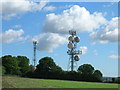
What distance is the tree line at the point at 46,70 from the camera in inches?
2014

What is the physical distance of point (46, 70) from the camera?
2448 inches

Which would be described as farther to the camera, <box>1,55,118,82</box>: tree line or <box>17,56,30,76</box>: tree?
<box>17,56,30,76</box>: tree

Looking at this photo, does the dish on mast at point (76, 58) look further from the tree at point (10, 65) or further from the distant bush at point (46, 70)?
the tree at point (10, 65)

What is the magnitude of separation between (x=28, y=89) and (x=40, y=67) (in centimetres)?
4169

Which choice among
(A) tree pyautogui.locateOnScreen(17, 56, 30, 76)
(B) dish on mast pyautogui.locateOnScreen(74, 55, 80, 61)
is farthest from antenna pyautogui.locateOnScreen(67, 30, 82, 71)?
(A) tree pyautogui.locateOnScreen(17, 56, 30, 76)

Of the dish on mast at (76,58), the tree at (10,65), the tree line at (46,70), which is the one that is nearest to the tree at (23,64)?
the tree line at (46,70)

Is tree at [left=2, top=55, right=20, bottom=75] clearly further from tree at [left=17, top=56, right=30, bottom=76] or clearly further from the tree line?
tree at [left=17, top=56, right=30, bottom=76]

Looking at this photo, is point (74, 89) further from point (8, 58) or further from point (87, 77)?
point (8, 58)

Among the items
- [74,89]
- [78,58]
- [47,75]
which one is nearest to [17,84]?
[74,89]

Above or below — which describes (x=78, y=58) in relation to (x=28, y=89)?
above

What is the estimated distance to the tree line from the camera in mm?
51156

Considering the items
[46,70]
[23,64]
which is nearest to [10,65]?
[23,64]

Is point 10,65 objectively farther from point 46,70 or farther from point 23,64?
point 46,70

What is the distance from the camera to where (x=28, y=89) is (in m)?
25.1
